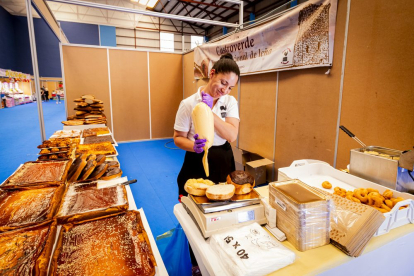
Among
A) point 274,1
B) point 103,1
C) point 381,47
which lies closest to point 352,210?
point 381,47

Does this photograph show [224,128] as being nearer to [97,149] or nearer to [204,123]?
[204,123]

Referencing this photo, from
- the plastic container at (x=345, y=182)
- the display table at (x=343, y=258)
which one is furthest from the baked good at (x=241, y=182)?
the plastic container at (x=345, y=182)

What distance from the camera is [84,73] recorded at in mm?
5516

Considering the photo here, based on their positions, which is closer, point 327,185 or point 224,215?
point 224,215

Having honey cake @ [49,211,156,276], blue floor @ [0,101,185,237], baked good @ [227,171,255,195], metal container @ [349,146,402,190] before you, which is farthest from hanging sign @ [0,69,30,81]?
metal container @ [349,146,402,190]

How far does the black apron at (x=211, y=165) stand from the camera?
171cm

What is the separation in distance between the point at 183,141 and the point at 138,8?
14.0 metres

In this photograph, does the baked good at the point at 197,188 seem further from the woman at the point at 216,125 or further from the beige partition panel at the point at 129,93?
the beige partition panel at the point at 129,93

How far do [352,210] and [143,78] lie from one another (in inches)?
235

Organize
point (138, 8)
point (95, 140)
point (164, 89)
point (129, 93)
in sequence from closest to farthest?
point (95, 140)
point (129, 93)
point (164, 89)
point (138, 8)

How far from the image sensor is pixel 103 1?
39.5 ft

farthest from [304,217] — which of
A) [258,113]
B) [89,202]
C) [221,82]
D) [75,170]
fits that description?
[258,113]

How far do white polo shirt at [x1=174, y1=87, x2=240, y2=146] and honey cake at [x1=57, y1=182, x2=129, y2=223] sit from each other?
583 mm

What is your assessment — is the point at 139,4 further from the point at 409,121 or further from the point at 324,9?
the point at 409,121
